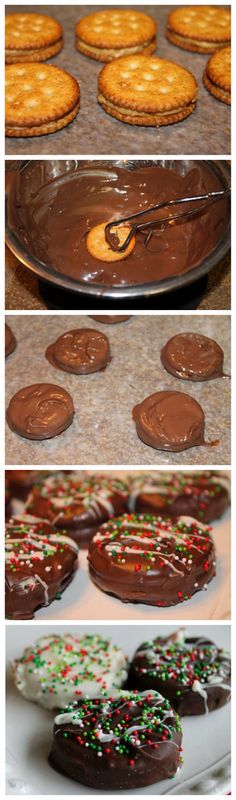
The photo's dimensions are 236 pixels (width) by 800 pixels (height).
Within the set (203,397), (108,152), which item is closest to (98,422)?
(203,397)

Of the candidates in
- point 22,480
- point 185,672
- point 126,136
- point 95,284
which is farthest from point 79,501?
point 126,136

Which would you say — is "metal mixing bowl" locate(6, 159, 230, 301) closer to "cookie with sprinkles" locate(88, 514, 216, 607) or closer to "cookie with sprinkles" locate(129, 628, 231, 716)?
"cookie with sprinkles" locate(88, 514, 216, 607)

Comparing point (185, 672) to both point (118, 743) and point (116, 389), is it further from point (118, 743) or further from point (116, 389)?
point (116, 389)

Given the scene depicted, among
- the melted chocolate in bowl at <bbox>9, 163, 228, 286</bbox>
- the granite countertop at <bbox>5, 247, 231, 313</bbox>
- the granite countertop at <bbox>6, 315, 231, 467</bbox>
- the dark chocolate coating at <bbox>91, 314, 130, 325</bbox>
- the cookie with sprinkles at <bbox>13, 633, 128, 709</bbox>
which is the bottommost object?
the cookie with sprinkles at <bbox>13, 633, 128, 709</bbox>

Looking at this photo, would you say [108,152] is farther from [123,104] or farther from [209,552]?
[209,552]

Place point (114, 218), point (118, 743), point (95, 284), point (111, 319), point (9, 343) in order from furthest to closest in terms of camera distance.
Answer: point (111, 319) → point (9, 343) → point (114, 218) → point (95, 284) → point (118, 743)

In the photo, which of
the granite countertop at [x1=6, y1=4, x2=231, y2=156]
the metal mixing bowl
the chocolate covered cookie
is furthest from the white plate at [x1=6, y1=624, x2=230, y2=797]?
the granite countertop at [x1=6, y1=4, x2=231, y2=156]

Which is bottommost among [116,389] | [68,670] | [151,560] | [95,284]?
[68,670]
